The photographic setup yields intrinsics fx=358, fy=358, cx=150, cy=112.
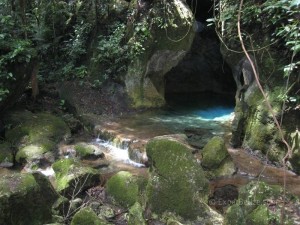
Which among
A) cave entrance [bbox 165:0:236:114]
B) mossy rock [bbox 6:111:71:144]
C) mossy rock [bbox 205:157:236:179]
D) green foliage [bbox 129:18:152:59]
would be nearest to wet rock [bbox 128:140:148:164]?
mossy rock [bbox 205:157:236:179]

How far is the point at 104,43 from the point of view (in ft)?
42.7

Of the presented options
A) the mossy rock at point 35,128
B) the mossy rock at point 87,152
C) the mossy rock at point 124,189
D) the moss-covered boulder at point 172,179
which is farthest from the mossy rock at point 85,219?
the mossy rock at point 35,128

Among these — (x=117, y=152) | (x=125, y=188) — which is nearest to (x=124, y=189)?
(x=125, y=188)

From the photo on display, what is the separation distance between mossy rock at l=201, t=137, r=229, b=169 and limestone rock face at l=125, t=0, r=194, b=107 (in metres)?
5.28

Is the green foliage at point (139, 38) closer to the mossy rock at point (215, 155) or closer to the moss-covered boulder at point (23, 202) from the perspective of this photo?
the mossy rock at point (215, 155)

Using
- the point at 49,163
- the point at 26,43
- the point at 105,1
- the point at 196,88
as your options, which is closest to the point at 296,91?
the point at 49,163

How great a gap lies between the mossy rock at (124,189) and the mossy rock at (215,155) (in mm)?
1998

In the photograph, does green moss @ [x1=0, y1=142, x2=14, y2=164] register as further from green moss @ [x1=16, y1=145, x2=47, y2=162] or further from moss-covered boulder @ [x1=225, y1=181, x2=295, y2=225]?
moss-covered boulder @ [x1=225, y1=181, x2=295, y2=225]

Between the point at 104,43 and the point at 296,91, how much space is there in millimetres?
7346

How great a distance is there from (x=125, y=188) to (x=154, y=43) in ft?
24.1

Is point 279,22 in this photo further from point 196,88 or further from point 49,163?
point 196,88

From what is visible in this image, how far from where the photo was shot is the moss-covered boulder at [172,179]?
594cm

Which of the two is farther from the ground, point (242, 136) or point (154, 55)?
point (154, 55)

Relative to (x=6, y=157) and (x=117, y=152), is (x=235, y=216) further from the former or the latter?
(x=6, y=157)
